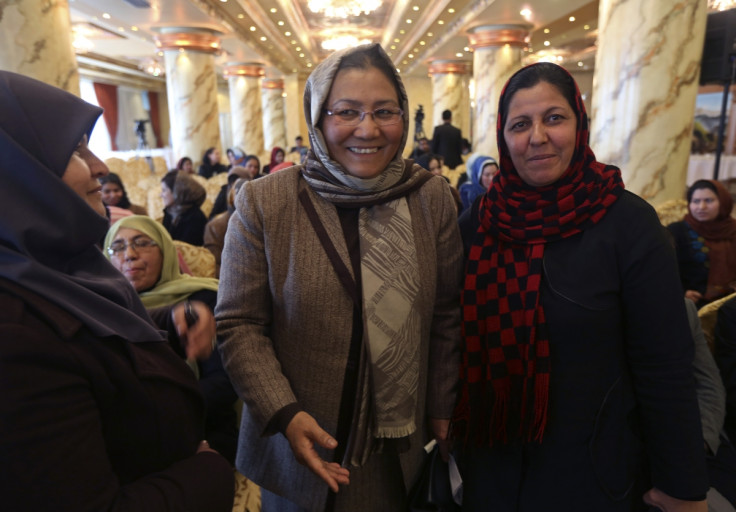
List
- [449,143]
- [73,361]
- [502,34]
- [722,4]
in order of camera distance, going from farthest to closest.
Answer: [502,34], [449,143], [722,4], [73,361]

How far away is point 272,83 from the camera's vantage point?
2031 cm

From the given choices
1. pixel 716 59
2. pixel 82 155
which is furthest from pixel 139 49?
pixel 82 155

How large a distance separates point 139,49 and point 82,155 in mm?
16357

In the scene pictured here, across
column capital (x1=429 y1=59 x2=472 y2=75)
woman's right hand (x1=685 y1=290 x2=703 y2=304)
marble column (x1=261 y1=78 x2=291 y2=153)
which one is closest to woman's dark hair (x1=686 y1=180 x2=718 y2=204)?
woman's right hand (x1=685 y1=290 x2=703 y2=304)

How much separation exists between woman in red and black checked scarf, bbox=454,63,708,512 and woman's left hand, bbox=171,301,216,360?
697mm

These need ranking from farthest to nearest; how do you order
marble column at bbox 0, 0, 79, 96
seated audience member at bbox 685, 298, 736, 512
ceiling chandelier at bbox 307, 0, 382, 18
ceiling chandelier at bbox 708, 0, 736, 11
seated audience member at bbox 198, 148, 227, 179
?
ceiling chandelier at bbox 307, 0, 382, 18
seated audience member at bbox 198, 148, 227, 179
ceiling chandelier at bbox 708, 0, 736, 11
marble column at bbox 0, 0, 79, 96
seated audience member at bbox 685, 298, 736, 512

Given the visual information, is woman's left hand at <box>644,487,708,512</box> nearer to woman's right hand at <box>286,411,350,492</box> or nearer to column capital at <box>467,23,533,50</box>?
woman's right hand at <box>286,411,350,492</box>

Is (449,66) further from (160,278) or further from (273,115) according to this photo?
(160,278)

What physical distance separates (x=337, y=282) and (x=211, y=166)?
9.24 meters

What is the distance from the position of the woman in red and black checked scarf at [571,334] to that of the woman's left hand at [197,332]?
697 millimetres

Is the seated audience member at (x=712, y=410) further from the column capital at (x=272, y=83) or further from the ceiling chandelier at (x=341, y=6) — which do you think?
the column capital at (x=272, y=83)

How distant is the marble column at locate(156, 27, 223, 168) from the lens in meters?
10.1

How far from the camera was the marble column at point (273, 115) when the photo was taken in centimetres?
1958

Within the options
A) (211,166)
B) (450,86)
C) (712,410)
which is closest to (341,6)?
(211,166)
